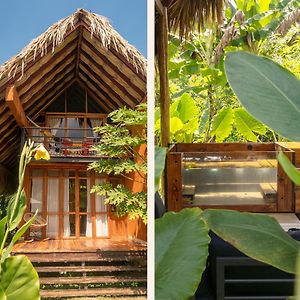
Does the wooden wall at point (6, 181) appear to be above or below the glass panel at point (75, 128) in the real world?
below

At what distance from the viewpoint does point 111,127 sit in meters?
0.78

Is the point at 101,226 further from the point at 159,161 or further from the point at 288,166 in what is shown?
the point at 288,166

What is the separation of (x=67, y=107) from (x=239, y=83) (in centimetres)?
60

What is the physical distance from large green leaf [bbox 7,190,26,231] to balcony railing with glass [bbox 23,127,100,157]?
0.10 m

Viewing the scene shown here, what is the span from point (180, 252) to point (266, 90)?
0.13 metres

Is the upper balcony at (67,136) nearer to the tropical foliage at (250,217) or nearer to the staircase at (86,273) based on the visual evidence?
the staircase at (86,273)

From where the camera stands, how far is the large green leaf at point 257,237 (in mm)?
242

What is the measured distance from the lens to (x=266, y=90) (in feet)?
0.81

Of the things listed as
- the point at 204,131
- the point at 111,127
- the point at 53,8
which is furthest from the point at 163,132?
the point at 53,8

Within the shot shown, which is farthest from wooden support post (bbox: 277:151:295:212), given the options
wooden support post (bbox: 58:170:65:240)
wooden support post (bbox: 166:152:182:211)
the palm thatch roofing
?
wooden support post (bbox: 58:170:65:240)

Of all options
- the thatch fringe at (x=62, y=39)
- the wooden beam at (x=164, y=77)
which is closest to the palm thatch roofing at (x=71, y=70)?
the thatch fringe at (x=62, y=39)

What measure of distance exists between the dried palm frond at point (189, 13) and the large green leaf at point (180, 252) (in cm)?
28

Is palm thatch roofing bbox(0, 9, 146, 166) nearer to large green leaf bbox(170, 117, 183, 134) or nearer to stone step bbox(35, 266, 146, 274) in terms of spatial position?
large green leaf bbox(170, 117, 183, 134)

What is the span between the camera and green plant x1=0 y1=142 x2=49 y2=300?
0.69 metres
